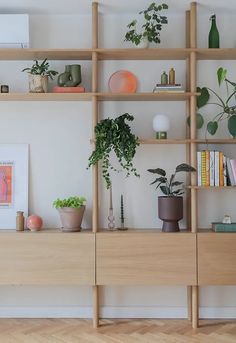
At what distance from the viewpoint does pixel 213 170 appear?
3.48 m

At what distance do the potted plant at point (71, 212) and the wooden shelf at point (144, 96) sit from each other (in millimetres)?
872

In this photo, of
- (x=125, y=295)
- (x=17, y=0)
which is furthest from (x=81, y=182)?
(x=17, y=0)

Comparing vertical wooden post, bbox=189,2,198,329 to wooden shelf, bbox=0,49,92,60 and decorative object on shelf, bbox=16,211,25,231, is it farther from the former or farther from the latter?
decorative object on shelf, bbox=16,211,25,231

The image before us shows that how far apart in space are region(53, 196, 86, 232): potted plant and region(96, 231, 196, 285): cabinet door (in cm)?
22

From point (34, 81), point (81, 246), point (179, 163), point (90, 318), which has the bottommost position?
point (90, 318)

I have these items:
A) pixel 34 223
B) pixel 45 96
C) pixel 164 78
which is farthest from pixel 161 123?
pixel 34 223

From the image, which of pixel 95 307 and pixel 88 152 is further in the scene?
pixel 88 152

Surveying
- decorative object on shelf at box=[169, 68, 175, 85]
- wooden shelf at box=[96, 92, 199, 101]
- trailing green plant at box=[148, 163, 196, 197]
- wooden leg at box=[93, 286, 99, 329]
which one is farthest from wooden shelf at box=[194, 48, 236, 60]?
wooden leg at box=[93, 286, 99, 329]

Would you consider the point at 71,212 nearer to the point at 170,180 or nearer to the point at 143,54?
the point at 170,180

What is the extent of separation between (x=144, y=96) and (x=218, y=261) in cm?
142

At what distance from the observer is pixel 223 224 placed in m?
3.47

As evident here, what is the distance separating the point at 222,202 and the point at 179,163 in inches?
19.5

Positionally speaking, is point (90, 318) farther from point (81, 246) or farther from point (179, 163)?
point (179, 163)

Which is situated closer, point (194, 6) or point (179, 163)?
point (194, 6)
